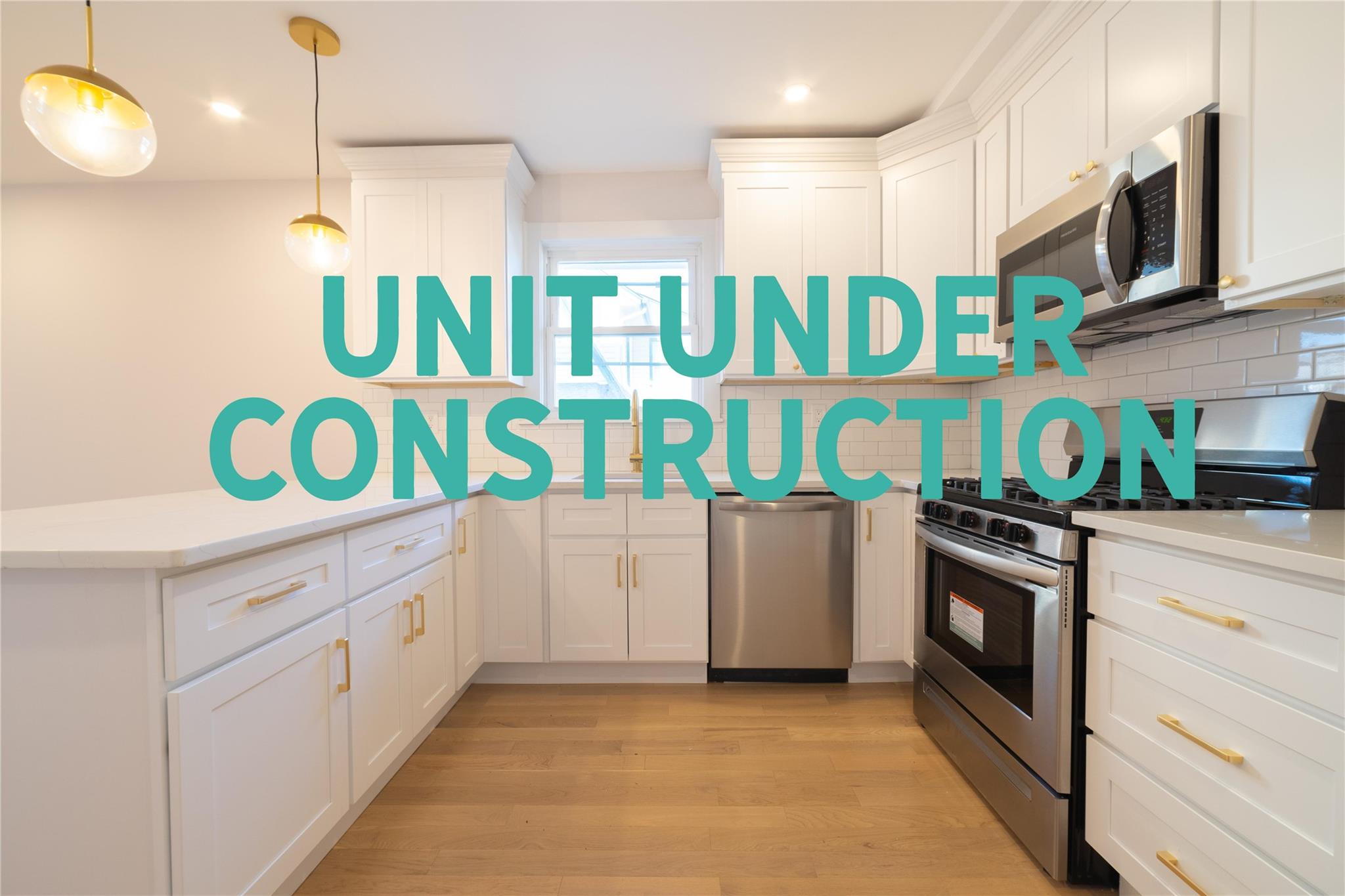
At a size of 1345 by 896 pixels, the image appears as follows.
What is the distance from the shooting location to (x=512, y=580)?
2.54m

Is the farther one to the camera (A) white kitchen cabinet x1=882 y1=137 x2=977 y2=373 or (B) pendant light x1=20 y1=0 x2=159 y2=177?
(A) white kitchen cabinet x1=882 y1=137 x2=977 y2=373

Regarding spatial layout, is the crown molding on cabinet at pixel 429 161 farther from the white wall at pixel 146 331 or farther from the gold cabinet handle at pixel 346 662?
the gold cabinet handle at pixel 346 662

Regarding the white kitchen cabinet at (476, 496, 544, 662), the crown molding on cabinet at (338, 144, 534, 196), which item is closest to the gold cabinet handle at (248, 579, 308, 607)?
the white kitchen cabinet at (476, 496, 544, 662)

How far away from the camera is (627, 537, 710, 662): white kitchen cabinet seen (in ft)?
8.33

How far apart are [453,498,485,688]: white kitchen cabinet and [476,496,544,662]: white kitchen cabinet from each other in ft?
0.11

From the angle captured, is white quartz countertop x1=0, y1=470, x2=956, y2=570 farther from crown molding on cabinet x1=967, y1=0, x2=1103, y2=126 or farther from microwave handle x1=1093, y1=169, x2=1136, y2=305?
crown molding on cabinet x1=967, y1=0, x2=1103, y2=126

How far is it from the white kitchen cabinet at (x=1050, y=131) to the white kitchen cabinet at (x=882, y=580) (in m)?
1.27

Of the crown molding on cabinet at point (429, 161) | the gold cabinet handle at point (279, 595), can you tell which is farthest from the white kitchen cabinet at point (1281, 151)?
the crown molding on cabinet at point (429, 161)

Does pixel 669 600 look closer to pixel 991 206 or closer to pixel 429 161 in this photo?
pixel 991 206

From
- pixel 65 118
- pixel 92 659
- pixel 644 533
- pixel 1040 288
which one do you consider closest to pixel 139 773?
pixel 92 659

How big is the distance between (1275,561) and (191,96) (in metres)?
3.73

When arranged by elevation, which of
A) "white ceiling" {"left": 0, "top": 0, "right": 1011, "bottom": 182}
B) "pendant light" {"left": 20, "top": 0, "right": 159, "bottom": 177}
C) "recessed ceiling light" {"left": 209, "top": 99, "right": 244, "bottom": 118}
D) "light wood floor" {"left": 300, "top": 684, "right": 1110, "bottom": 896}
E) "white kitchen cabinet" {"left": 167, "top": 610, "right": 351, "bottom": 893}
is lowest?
"light wood floor" {"left": 300, "top": 684, "right": 1110, "bottom": 896}

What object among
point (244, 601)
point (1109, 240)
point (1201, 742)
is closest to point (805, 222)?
point (1109, 240)

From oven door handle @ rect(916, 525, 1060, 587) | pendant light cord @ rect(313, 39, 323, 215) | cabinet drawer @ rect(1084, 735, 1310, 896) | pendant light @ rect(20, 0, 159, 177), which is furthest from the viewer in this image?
pendant light cord @ rect(313, 39, 323, 215)
